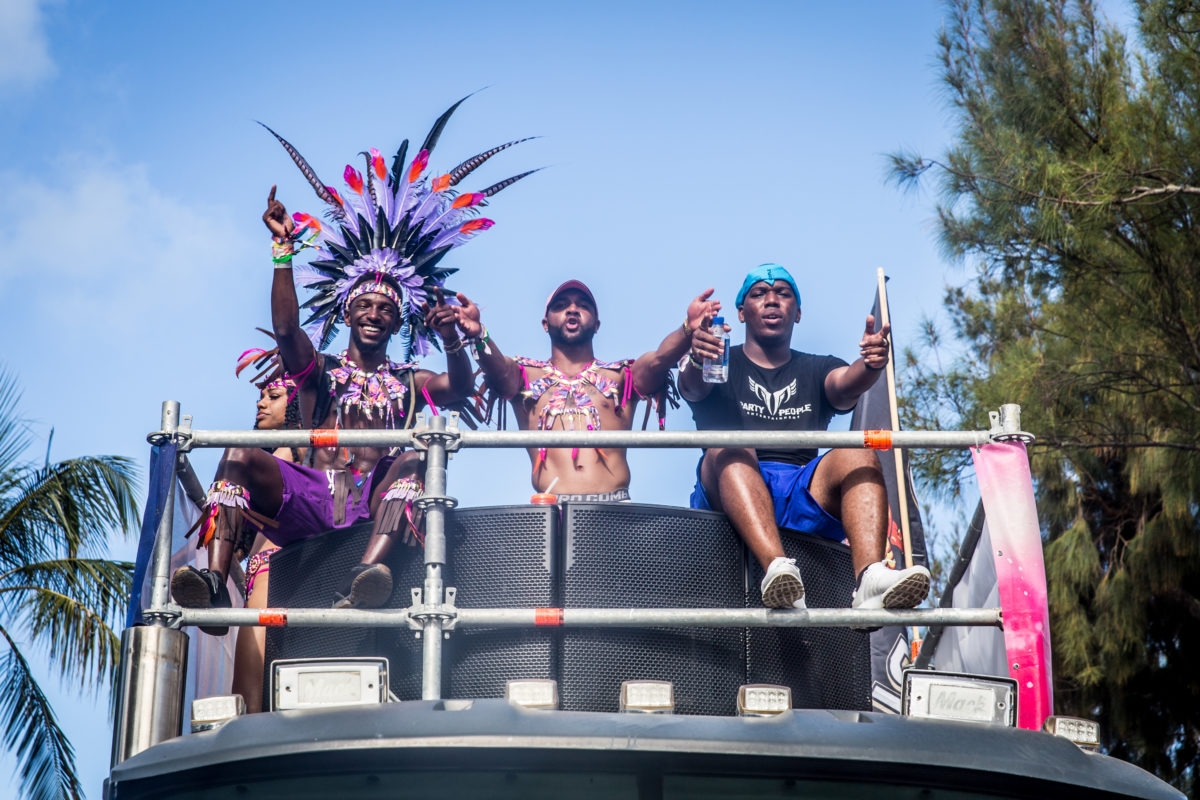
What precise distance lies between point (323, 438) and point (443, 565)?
22.5 inches

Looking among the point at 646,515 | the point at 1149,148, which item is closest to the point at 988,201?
the point at 1149,148

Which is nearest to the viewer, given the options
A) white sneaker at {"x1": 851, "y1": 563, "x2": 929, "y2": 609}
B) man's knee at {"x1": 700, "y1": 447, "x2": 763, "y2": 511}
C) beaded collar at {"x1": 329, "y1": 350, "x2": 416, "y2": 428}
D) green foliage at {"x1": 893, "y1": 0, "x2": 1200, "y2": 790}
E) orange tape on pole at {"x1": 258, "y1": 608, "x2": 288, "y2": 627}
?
orange tape on pole at {"x1": 258, "y1": 608, "x2": 288, "y2": 627}

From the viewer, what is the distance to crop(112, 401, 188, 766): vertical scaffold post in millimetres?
4574

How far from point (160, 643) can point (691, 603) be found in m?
1.71

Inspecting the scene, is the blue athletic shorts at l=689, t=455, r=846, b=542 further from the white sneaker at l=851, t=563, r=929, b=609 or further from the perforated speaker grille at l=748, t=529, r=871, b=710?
the white sneaker at l=851, t=563, r=929, b=609

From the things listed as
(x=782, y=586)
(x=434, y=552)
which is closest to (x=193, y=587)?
(x=434, y=552)

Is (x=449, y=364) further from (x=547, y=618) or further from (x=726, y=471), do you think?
(x=547, y=618)

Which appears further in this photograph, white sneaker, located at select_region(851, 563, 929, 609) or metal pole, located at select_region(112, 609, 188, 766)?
white sneaker, located at select_region(851, 563, 929, 609)

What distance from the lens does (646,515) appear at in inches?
206

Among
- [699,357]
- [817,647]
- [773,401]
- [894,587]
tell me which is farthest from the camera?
[773,401]

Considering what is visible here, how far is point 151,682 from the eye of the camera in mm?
4645

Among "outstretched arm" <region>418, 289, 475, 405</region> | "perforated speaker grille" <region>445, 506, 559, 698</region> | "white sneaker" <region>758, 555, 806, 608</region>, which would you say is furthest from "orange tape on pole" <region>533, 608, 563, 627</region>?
"outstretched arm" <region>418, 289, 475, 405</region>

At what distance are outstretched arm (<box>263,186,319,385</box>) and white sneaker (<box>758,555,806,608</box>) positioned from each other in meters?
2.30

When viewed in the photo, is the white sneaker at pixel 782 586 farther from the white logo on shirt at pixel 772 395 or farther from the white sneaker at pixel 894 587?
the white logo on shirt at pixel 772 395
